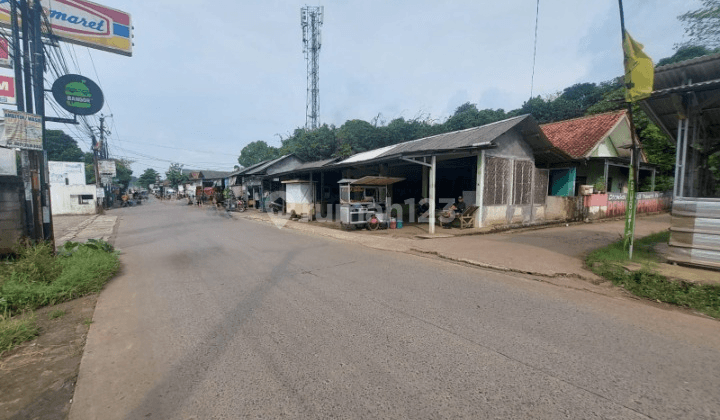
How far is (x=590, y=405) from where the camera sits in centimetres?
221

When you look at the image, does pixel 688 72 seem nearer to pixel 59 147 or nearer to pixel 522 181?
pixel 522 181

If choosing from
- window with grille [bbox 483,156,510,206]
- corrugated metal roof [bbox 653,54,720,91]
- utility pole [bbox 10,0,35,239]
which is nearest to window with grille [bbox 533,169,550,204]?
window with grille [bbox 483,156,510,206]

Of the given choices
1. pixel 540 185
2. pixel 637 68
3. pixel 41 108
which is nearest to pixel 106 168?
pixel 41 108

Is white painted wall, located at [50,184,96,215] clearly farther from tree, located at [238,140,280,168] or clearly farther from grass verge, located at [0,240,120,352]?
tree, located at [238,140,280,168]

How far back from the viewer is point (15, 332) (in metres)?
3.41

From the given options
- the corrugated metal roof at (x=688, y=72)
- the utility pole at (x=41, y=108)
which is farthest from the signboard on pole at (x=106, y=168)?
the corrugated metal roof at (x=688, y=72)

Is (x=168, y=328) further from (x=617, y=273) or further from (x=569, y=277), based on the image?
(x=617, y=273)

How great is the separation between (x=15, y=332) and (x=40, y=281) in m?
2.25

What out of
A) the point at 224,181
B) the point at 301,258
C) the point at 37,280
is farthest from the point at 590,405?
the point at 224,181

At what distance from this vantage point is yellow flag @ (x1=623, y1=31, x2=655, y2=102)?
5.18m

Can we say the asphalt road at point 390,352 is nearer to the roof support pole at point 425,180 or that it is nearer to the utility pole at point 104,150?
the roof support pole at point 425,180

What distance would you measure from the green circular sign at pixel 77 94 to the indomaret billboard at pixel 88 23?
919cm

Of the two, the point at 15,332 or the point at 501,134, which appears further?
the point at 501,134

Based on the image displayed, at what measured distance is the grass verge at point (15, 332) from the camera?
3.27m
